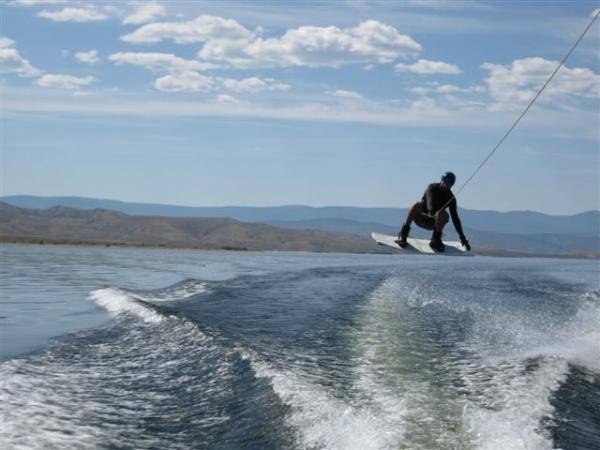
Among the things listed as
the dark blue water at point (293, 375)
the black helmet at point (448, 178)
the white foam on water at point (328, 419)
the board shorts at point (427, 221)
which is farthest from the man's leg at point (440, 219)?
the white foam on water at point (328, 419)

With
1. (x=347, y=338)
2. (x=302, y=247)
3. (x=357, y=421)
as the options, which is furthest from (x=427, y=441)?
(x=302, y=247)

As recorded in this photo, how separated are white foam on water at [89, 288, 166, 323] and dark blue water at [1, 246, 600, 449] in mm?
115

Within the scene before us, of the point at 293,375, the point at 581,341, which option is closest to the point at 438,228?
the point at 581,341

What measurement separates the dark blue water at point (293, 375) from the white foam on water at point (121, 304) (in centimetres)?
11

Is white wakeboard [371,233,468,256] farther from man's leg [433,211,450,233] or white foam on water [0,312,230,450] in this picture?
white foam on water [0,312,230,450]

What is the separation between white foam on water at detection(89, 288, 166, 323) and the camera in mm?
20472

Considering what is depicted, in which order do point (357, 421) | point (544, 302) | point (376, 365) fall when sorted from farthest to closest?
point (544, 302)
point (376, 365)
point (357, 421)

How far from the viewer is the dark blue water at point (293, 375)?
9.84 m

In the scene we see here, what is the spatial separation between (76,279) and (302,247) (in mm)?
128391

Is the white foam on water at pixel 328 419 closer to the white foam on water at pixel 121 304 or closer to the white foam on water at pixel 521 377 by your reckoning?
the white foam on water at pixel 521 377

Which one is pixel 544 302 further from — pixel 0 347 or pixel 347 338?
pixel 0 347

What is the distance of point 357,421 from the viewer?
10.2 metres

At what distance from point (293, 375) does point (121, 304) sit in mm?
11898

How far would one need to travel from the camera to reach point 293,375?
1302 centimetres
